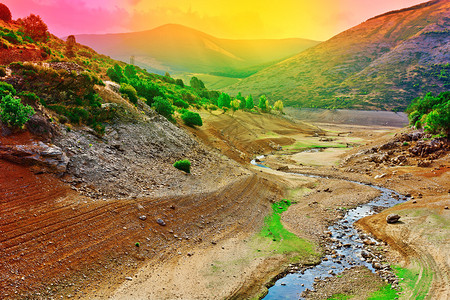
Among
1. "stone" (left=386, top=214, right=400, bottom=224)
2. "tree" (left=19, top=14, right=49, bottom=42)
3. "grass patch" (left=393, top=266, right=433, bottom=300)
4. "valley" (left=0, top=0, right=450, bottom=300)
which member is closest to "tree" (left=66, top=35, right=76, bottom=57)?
→ "tree" (left=19, top=14, right=49, bottom=42)

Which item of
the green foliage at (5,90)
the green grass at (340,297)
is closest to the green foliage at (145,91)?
the green foliage at (5,90)

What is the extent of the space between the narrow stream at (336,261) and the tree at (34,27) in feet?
200

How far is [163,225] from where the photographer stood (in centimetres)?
2372

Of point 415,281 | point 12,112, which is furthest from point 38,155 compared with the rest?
point 415,281

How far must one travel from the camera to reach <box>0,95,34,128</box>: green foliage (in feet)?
67.8

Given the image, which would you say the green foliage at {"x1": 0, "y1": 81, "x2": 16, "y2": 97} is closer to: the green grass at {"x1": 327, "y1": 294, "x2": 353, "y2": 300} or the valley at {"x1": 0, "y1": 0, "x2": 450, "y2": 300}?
the valley at {"x1": 0, "y1": 0, "x2": 450, "y2": 300}

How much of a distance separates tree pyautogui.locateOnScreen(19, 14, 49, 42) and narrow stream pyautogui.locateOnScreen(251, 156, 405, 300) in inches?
2397

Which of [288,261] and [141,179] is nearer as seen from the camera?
[288,261]

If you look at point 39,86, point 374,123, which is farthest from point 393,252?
point 374,123

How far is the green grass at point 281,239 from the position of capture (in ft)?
80.5

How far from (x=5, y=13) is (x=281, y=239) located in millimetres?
70059

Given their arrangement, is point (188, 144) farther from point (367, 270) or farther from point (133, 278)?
point (367, 270)

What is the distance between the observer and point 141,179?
92.0ft

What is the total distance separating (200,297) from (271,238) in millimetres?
10818
